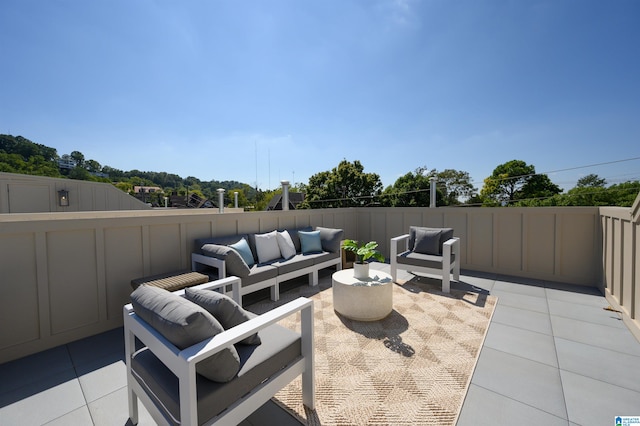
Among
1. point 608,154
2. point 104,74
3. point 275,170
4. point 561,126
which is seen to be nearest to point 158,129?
point 104,74

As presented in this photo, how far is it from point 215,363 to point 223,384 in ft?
0.41

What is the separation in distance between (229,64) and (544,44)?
24.1 feet

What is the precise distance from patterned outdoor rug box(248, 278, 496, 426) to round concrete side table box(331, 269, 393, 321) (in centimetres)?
8

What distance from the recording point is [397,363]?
6.25 feet

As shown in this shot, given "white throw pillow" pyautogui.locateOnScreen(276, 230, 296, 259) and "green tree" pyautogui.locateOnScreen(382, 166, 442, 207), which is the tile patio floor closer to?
"white throw pillow" pyautogui.locateOnScreen(276, 230, 296, 259)

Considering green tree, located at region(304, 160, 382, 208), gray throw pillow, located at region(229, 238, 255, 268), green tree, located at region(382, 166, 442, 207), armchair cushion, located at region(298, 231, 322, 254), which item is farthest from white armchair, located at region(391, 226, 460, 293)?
green tree, located at region(304, 160, 382, 208)

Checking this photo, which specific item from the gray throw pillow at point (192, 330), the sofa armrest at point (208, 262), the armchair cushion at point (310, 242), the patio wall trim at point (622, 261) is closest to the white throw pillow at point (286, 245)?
the armchair cushion at point (310, 242)

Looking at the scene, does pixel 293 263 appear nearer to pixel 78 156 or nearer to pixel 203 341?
pixel 203 341

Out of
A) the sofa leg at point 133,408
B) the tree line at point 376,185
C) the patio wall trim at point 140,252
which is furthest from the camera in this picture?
the tree line at point 376,185

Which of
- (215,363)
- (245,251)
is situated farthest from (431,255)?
(215,363)

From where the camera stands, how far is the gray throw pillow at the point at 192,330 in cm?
99

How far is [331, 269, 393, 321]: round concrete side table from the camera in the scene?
101 inches

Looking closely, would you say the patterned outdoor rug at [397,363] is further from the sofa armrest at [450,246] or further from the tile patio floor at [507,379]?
the sofa armrest at [450,246]

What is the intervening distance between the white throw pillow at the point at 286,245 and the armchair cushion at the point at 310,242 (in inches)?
8.7
